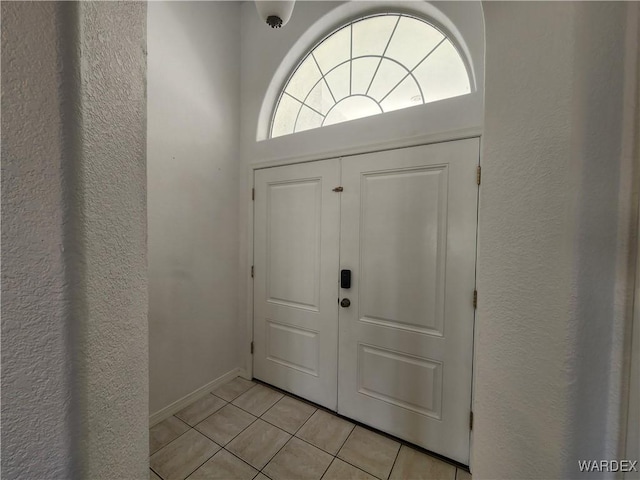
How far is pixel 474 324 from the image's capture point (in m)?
1.40

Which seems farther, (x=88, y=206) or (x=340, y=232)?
(x=340, y=232)

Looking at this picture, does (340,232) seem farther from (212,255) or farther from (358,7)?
(358,7)

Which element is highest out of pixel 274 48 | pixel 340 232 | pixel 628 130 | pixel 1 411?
pixel 274 48

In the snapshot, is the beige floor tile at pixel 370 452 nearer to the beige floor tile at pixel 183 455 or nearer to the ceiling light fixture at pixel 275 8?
the beige floor tile at pixel 183 455

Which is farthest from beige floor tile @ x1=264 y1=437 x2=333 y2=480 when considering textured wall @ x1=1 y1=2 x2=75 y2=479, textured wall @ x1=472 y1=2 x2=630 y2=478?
textured wall @ x1=1 y1=2 x2=75 y2=479

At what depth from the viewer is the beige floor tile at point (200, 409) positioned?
70.6 inches

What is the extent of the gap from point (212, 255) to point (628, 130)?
2.23 meters

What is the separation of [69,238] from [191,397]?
2003 millimetres

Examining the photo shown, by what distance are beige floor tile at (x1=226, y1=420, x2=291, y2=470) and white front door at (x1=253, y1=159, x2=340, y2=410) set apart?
0.36 metres

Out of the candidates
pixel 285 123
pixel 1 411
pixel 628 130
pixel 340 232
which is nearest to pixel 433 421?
pixel 340 232

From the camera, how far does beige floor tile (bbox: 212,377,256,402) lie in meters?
2.05

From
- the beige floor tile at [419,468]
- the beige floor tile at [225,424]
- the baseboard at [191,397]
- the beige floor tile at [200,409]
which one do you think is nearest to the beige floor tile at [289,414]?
the beige floor tile at [225,424]

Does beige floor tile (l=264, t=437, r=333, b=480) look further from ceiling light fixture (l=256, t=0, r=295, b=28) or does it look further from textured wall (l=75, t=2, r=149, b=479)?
ceiling light fixture (l=256, t=0, r=295, b=28)

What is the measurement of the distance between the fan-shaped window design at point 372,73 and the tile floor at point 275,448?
2200 mm
